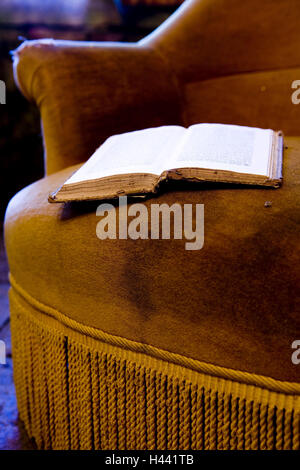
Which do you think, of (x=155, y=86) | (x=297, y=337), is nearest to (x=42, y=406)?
(x=297, y=337)

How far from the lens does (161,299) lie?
0.51 meters

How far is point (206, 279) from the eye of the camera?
1.58 feet

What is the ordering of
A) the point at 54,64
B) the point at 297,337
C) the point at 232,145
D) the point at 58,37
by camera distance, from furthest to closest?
the point at 58,37
the point at 54,64
the point at 232,145
the point at 297,337

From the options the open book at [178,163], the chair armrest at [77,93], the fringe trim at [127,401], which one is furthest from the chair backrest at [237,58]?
the fringe trim at [127,401]

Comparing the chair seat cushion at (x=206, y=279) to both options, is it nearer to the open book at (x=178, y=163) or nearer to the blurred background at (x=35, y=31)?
the open book at (x=178, y=163)

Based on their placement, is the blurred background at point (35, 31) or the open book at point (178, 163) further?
the blurred background at point (35, 31)

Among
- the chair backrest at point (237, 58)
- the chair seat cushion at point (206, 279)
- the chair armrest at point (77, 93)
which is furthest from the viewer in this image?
the chair backrest at point (237, 58)

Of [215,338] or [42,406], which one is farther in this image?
[42,406]

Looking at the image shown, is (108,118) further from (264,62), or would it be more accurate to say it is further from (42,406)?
(42,406)

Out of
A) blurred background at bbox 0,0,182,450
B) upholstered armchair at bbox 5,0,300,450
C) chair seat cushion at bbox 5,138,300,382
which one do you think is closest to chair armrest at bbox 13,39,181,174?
upholstered armchair at bbox 5,0,300,450

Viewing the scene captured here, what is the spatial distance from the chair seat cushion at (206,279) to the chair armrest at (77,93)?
323 mm

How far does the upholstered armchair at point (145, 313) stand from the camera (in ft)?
1.55

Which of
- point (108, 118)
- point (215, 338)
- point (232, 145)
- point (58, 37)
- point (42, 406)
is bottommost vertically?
point (42, 406)

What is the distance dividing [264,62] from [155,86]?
28cm
